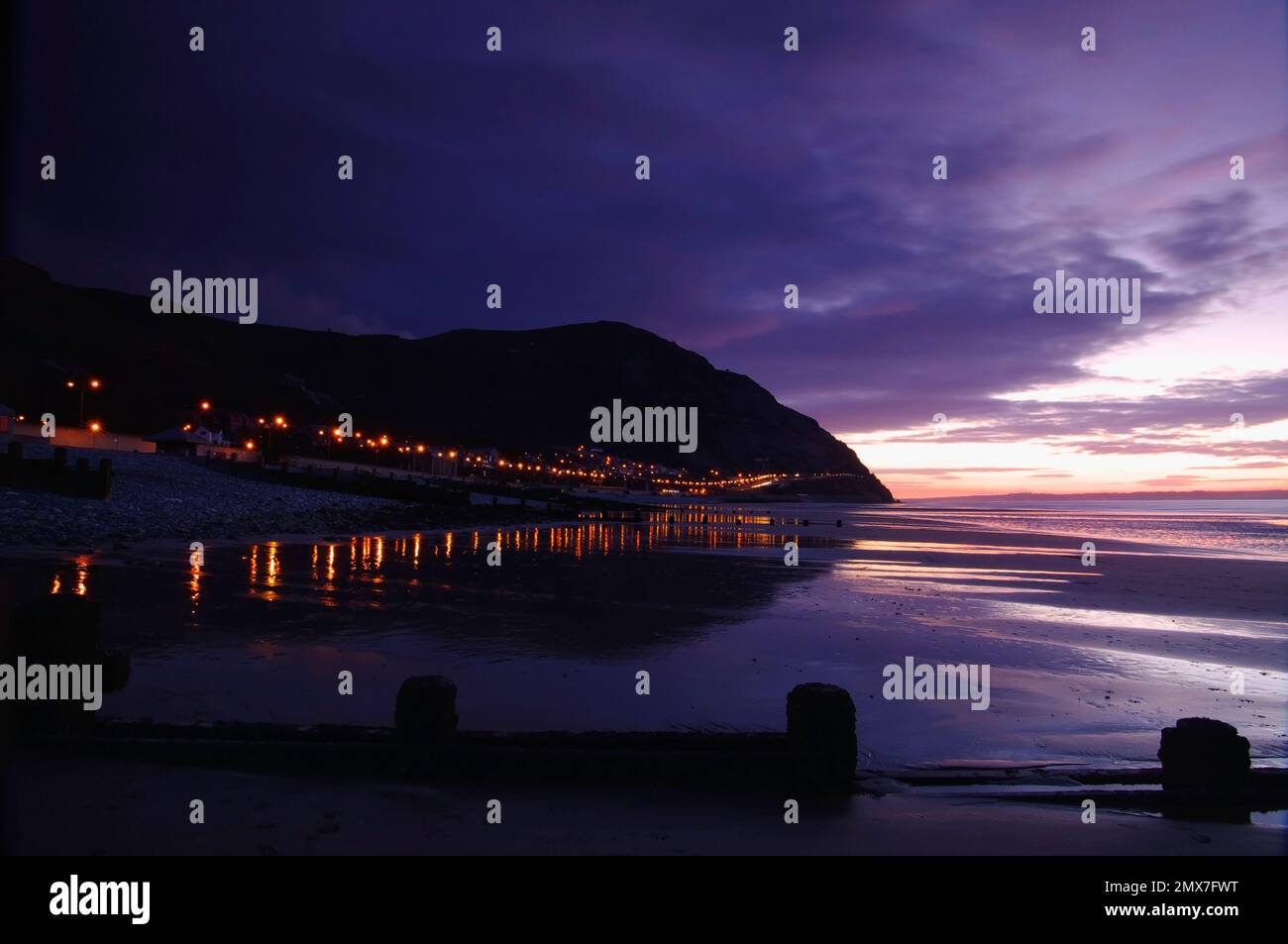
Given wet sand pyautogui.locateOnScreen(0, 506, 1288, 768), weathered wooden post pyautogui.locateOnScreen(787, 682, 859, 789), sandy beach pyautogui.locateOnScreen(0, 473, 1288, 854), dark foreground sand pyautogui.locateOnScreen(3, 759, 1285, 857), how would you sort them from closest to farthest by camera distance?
dark foreground sand pyautogui.locateOnScreen(3, 759, 1285, 857), sandy beach pyautogui.locateOnScreen(0, 473, 1288, 854), weathered wooden post pyautogui.locateOnScreen(787, 682, 859, 789), wet sand pyautogui.locateOnScreen(0, 506, 1288, 768)

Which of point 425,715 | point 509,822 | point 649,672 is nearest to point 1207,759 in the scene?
point 509,822

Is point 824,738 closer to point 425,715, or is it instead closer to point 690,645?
point 425,715

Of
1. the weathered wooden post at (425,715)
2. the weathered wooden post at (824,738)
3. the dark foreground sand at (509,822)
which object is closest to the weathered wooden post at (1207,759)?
the dark foreground sand at (509,822)

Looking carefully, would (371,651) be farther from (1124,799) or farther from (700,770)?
(1124,799)

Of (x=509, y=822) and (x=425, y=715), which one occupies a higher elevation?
(x=425, y=715)

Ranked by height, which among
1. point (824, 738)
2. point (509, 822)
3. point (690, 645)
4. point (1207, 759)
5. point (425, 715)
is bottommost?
point (690, 645)

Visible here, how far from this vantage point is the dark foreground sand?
468 centimetres

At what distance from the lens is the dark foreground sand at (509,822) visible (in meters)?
4.68

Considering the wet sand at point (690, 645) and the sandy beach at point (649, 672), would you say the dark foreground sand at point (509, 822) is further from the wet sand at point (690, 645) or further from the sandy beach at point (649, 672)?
the wet sand at point (690, 645)

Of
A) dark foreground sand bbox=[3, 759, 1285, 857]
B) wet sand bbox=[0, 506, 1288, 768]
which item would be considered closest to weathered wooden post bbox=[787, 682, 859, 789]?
dark foreground sand bbox=[3, 759, 1285, 857]

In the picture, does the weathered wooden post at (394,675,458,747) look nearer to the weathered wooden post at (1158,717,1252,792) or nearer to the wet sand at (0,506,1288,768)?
the wet sand at (0,506,1288,768)

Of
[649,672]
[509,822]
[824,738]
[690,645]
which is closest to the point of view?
[509,822]

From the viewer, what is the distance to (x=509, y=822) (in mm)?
5074
